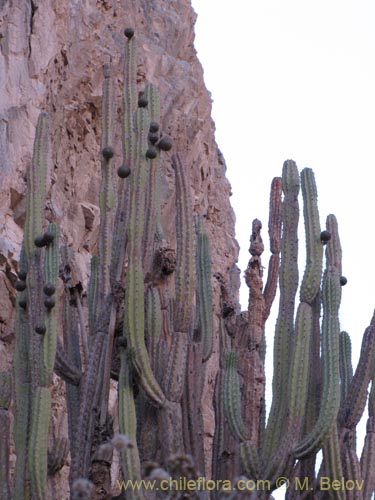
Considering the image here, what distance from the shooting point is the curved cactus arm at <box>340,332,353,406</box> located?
730 cm

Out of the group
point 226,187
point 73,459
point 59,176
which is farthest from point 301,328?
point 226,187

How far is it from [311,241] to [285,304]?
411 mm

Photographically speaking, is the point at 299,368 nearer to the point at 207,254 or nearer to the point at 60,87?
the point at 207,254

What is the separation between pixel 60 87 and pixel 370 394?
5990 mm

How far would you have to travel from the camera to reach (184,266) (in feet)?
22.5

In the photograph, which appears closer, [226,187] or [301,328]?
[301,328]

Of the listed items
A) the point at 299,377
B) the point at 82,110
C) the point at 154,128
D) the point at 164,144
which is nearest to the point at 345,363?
the point at 299,377

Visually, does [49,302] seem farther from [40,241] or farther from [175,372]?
[175,372]

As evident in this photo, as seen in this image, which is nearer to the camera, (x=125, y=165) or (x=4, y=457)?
(x=4, y=457)

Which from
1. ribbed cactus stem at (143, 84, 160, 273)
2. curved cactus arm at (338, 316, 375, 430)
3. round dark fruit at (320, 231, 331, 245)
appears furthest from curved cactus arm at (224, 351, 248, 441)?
round dark fruit at (320, 231, 331, 245)

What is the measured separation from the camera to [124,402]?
6.47 metres

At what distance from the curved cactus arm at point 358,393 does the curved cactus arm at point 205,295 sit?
0.94 m

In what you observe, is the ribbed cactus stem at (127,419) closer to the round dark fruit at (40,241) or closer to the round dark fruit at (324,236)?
the round dark fruit at (40,241)

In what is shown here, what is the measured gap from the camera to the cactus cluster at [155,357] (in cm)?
654
